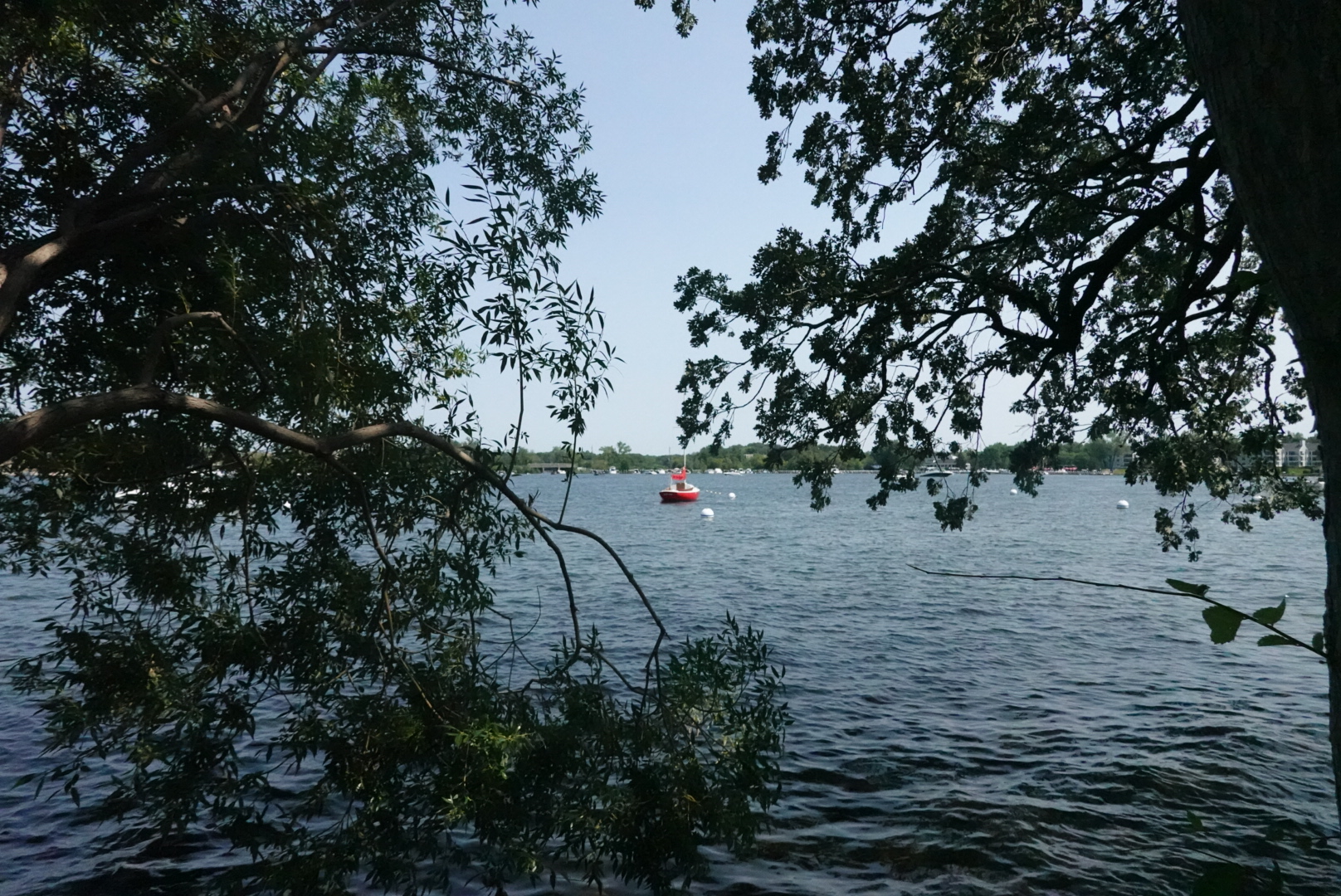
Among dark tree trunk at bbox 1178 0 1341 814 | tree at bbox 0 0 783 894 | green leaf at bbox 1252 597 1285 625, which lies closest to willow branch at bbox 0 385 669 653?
tree at bbox 0 0 783 894

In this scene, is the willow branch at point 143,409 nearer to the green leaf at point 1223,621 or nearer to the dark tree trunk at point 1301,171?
the dark tree trunk at point 1301,171

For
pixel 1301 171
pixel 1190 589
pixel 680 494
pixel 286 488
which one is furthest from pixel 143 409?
pixel 680 494

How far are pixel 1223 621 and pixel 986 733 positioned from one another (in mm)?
13071

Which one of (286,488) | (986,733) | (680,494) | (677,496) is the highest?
(286,488)

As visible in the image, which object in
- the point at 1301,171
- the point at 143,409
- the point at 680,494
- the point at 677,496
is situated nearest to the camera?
the point at 1301,171

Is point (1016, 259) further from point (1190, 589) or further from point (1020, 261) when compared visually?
point (1190, 589)

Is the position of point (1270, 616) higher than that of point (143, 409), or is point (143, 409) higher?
point (143, 409)

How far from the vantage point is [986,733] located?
1321 centimetres

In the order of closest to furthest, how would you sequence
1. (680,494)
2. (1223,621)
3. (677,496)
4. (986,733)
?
1. (1223,621)
2. (986,733)
3. (680,494)
4. (677,496)

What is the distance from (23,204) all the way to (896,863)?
975 cm

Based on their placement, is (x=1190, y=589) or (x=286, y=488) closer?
(x=1190, y=589)

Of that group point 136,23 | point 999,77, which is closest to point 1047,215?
point 999,77

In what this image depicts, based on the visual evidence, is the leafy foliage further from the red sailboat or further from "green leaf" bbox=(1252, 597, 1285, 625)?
the red sailboat

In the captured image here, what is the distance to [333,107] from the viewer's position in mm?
8305
